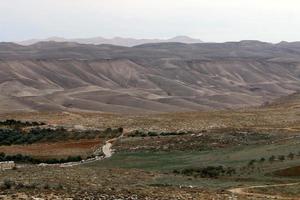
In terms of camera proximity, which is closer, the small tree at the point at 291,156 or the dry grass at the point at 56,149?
the small tree at the point at 291,156

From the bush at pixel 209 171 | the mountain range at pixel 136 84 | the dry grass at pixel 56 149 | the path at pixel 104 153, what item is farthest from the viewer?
the mountain range at pixel 136 84

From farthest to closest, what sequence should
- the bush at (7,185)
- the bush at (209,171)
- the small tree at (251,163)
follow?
the small tree at (251,163), the bush at (209,171), the bush at (7,185)

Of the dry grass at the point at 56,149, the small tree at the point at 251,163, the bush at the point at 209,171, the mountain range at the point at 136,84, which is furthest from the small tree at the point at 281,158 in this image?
the mountain range at the point at 136,84

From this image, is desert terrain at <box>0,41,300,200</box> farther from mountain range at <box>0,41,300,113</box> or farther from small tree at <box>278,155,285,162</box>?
mountain range at <box>0,41,300,113</box>

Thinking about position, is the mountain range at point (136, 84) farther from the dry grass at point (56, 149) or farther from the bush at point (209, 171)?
the bush at point (209, 171)

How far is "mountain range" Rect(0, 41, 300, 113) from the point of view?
12019cm

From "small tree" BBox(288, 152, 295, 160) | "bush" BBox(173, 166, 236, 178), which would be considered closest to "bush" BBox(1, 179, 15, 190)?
"bush" BBox(173, 166, 236, 178)

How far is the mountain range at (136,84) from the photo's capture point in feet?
394

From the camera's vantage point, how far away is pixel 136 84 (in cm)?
16688

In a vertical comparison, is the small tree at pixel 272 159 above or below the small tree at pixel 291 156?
below

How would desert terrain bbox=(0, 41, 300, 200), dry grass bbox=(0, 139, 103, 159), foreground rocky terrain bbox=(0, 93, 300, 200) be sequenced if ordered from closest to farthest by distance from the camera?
foreground rocky terrain bbox=(0, 93, 300, 200) → desert terrain bbox=(0, 41, 300, 200) → dry grass bbox=(0, 139, 103, 159)

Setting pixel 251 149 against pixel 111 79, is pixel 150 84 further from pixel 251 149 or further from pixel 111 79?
pixel 251 149

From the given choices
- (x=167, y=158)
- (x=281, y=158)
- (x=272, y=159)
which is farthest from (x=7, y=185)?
(x=167, y=158)

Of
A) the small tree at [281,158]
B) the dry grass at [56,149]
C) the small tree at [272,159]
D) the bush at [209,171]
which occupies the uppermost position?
the small tree at [281,158]
